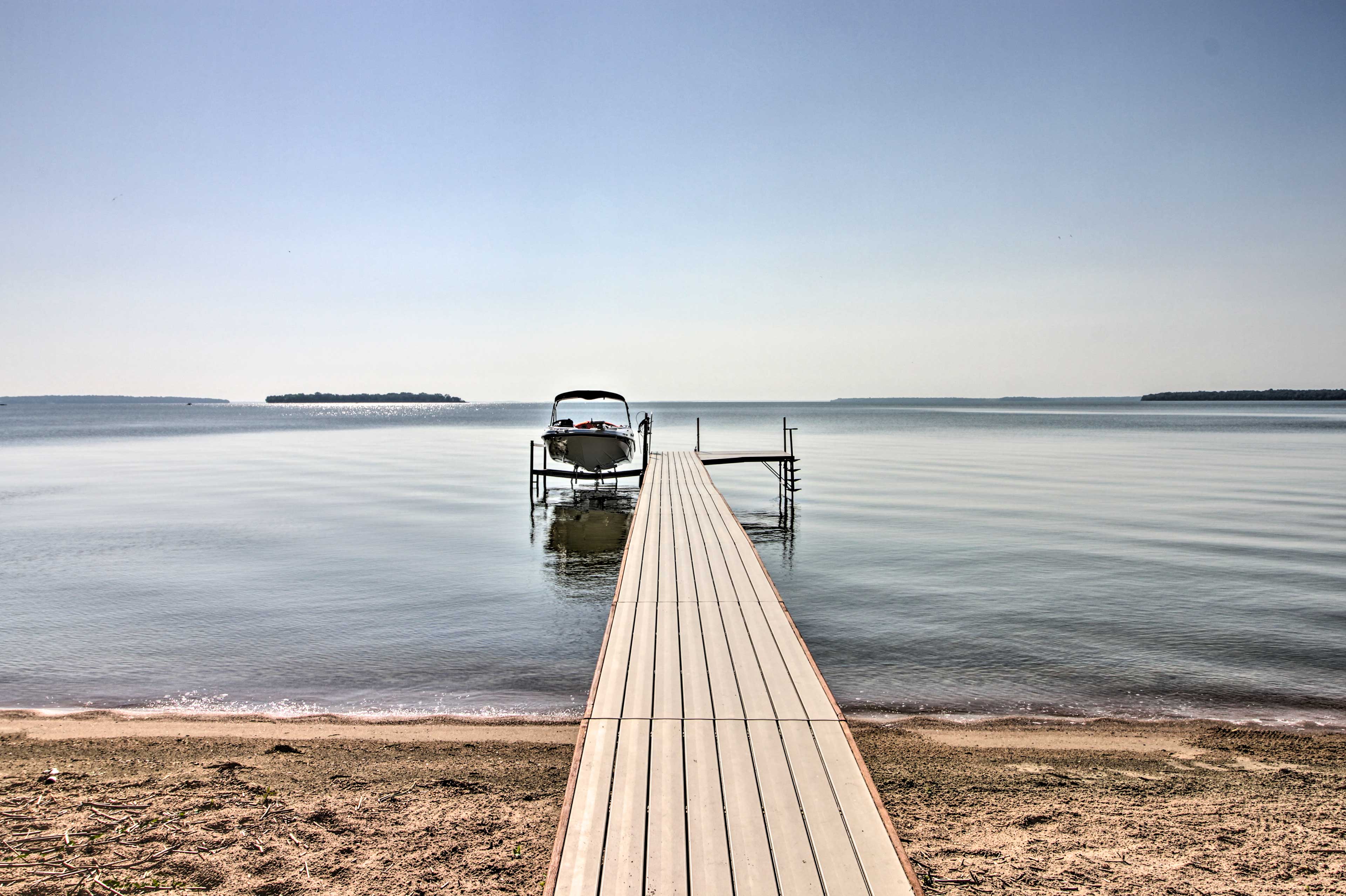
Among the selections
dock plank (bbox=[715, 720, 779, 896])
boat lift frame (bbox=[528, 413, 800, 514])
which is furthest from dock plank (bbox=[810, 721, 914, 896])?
boat lift frame (bbox=[528, 413, 800, 514])

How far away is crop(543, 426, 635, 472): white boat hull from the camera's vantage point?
2211cm

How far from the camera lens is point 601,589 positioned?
12320mm

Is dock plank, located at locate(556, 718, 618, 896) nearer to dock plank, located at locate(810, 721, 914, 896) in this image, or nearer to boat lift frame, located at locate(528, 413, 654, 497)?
dock plank, located at locate(810, 721, 914, 896)

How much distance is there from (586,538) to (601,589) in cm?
514

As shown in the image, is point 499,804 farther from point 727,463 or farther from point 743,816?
point 727,463

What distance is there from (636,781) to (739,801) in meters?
0.57

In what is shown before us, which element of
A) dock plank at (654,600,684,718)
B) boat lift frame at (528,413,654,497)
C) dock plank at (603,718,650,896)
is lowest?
dock plank at (603,718,650,896)

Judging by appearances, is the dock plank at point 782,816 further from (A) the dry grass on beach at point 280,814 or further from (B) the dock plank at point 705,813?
(A) the dry grass on beach at point 280,814

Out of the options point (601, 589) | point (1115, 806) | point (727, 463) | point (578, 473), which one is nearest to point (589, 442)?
point (578, 473)

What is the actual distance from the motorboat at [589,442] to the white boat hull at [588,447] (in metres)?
0.01

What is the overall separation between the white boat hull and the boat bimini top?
242mm

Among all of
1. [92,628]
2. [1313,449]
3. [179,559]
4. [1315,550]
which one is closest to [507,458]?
[179,559]

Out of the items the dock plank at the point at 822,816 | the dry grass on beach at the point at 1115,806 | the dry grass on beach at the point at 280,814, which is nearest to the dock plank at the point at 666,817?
the dock plank at the point at 822,816

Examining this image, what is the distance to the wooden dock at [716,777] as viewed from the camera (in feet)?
10.6
